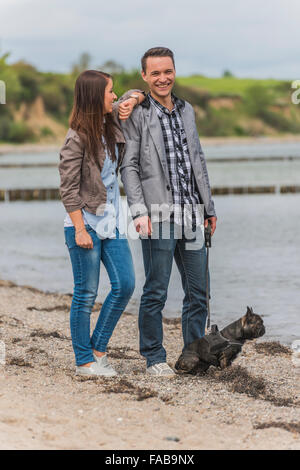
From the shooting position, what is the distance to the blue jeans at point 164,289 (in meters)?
5.18

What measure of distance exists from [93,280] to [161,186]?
2.46 ft

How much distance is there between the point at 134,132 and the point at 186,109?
1.40ft

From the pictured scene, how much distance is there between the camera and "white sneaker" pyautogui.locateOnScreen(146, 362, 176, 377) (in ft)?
17.3

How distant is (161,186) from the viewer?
201 inches

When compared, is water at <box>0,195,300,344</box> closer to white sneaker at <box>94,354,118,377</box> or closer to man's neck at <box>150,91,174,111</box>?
white sneaker at <box>94,354,118,377</box>

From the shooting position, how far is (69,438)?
4.03 m

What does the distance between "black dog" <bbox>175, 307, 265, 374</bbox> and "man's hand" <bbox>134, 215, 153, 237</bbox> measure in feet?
2.74

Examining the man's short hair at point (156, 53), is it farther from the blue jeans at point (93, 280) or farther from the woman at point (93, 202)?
the blue jeans at point (93, 280)

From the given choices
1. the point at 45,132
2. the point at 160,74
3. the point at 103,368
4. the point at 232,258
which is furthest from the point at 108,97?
the point at 45,132

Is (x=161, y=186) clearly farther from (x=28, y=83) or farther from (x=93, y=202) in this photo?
(x=28, y=83)

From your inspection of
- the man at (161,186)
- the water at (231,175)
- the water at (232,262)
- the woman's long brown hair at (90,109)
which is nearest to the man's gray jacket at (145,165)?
the man at (161,186)

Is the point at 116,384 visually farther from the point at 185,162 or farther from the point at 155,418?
the point at 185,162

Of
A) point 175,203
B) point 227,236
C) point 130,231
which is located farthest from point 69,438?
point 227,236

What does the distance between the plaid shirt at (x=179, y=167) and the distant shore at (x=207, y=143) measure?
6511 cm
